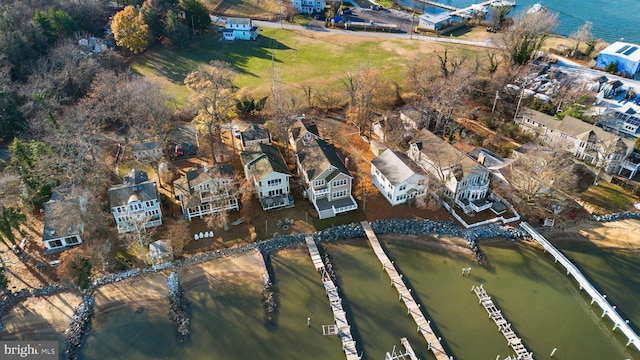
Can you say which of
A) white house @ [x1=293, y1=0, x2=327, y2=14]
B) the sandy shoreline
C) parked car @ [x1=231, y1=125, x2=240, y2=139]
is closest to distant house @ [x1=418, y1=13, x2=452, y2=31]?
white house @ [x1=293, y1=0, x2=327, y2=14]

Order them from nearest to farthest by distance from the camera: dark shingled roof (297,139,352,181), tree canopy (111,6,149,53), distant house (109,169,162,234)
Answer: distant house (109,169,162,234)
dark shingled roof (297,139,352,181)
tree canopy (111,6,149,53)

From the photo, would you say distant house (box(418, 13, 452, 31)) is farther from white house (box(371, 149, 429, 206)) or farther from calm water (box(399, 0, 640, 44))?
white house (box(371, 149, 429, 206))

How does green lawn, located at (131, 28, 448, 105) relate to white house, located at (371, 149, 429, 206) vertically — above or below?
above

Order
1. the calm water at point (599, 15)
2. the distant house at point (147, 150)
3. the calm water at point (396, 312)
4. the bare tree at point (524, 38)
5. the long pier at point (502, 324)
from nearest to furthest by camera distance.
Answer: the long pier at point (502, 324), the calm water at point (396, 312), the distant house at point (147, 150), the bare tree at point (524, 38), the calm water at point (599, 15)

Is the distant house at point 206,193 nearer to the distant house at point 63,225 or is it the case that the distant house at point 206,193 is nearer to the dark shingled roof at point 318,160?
the dark shingled roof at point 318,160

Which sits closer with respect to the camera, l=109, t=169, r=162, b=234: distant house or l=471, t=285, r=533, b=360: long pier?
l=471, t=285, r=533, b=360: long pier

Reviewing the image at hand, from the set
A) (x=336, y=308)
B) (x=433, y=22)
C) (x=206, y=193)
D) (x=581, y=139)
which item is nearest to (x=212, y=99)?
(x=206, y=193)

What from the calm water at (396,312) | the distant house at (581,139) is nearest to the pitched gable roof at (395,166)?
the calm water at (396,312)

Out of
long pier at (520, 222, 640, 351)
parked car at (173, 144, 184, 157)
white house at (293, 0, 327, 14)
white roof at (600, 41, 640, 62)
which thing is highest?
white house at (293, 0, 327, 14)
